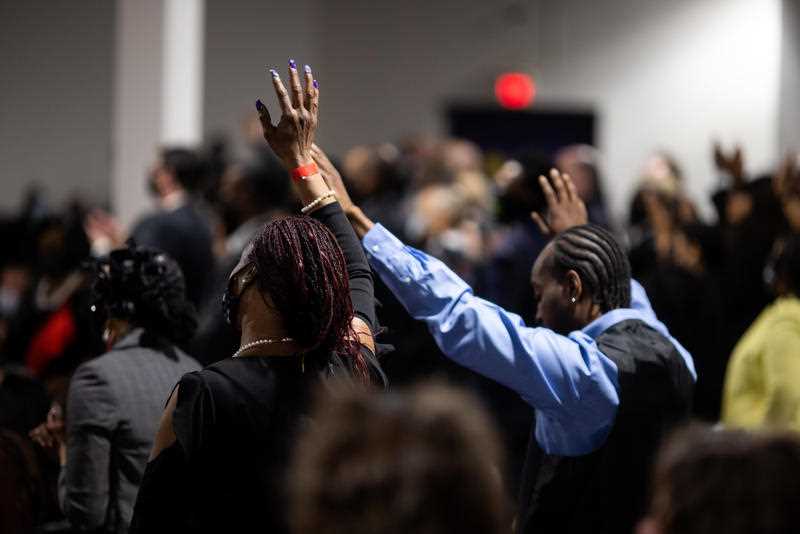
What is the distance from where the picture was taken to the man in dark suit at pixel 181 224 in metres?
5.39

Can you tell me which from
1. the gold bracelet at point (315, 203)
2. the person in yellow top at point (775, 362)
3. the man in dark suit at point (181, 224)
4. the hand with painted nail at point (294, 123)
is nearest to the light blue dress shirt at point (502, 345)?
the gold bracelet at point (315, 203)

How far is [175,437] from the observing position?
203cm

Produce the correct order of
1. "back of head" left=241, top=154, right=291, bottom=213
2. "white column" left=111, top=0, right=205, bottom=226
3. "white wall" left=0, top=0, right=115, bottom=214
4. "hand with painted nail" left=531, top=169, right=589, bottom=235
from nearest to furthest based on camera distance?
1. "hand with painted nail" left=531, top=169, right=589, bottom=235
2. "back of head" left=241, top=154, right=291, bottom=213
3. "white column" left=111, top=0, right=205, bottom=226
4. "white wall" left=0, top=0, right=115, bottom=214

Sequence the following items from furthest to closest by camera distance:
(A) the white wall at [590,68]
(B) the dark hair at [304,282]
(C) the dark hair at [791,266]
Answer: (A) the white wall at [590,68]
(C) the dark hair at [791,266]
(B) the dark hair at [304,282]

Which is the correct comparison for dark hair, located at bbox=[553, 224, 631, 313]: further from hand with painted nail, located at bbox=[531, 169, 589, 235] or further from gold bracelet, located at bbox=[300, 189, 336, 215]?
gold bracelet, located at bbox=[300, 189, 336, 215]

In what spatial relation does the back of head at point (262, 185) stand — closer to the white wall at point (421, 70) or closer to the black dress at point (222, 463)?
the black dress at point (222, 463)

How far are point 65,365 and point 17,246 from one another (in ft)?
9.03

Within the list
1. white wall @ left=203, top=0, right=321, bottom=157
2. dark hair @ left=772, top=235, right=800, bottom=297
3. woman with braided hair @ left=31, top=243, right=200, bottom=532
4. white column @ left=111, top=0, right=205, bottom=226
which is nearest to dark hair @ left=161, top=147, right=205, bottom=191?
white column @ left=111, top=0, right=205, bottom=226

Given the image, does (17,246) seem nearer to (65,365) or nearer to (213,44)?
(65,365)

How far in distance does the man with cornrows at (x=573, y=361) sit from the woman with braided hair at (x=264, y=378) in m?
0.19

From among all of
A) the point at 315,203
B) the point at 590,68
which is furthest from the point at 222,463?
the point at 590,68

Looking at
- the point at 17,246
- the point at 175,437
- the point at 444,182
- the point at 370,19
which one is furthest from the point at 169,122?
the point at 175,437

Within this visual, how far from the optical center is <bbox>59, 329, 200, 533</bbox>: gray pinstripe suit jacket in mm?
2723

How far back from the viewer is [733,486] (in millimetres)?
1354
